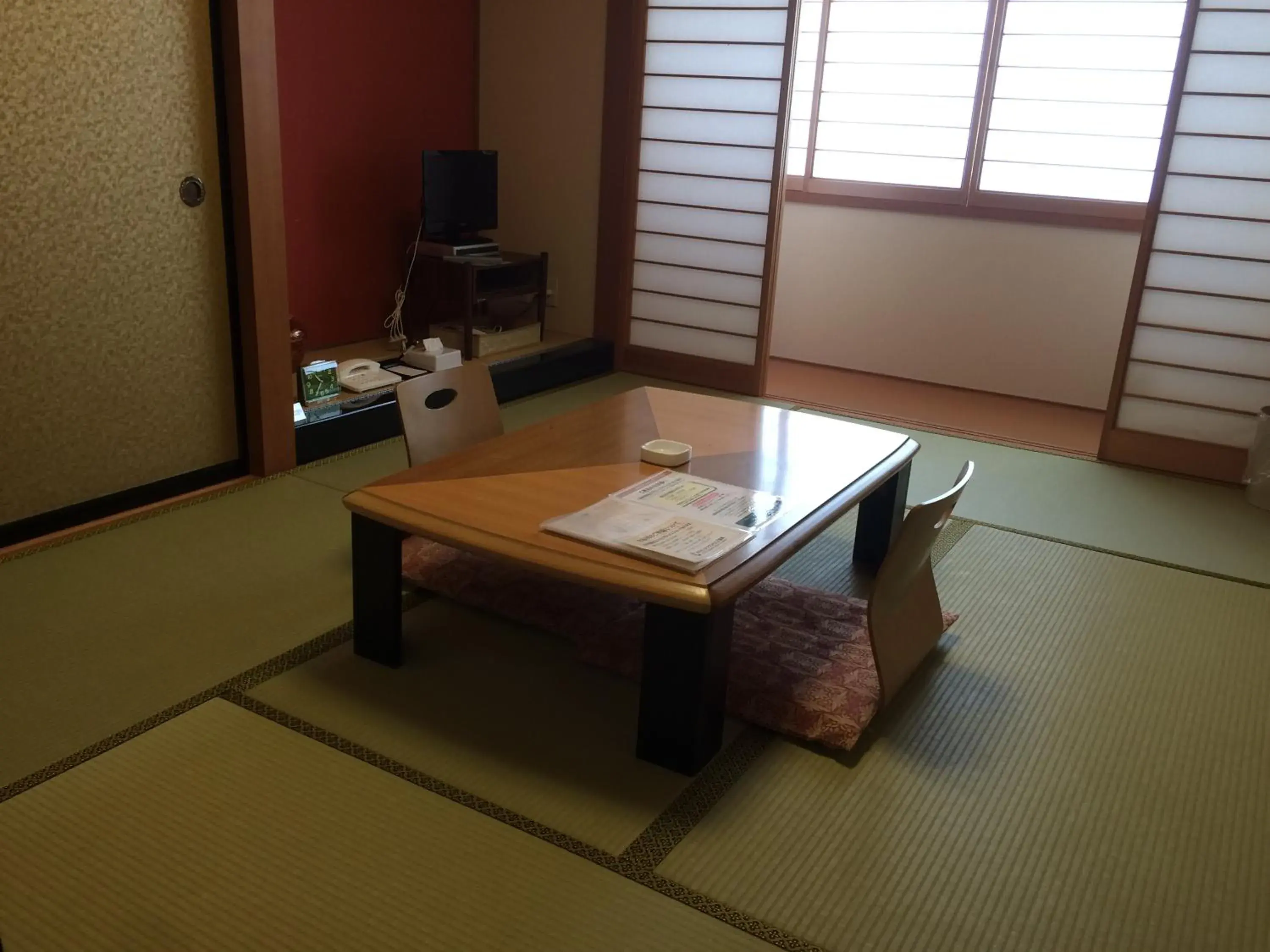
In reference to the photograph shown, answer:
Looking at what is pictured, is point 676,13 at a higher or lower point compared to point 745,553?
higher

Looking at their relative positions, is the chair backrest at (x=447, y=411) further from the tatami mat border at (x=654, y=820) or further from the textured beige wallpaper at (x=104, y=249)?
the textured beige wallpaper at (x=104, y=249)

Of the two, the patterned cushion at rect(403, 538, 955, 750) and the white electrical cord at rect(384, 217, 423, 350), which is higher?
the white electrical cord at rect(384, 217, 423, 350)

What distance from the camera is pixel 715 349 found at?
5.23m

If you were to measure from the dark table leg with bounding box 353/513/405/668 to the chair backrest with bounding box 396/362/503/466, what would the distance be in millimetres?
320

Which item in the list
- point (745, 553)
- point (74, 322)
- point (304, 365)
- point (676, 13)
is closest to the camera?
point (745, 553)

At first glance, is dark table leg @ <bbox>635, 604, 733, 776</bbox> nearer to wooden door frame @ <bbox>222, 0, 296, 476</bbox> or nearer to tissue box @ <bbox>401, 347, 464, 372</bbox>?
wooden door frame @ <bbox>222, 0, 296, 476</bbox>

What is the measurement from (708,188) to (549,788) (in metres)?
3.65

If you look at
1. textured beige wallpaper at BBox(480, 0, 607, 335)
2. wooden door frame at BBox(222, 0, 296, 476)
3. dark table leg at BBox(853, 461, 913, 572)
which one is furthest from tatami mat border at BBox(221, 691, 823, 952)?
textured beige wallpaper at BBox(480, 0, 607, 335)

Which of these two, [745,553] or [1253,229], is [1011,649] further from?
[1253,229]

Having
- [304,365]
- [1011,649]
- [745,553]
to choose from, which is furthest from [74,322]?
[1011,649]

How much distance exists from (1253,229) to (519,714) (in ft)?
11.1

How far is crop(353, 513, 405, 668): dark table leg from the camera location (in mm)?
2346

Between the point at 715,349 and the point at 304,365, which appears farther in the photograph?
the point at 715,349

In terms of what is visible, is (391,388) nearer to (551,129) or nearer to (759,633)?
(551,129)
